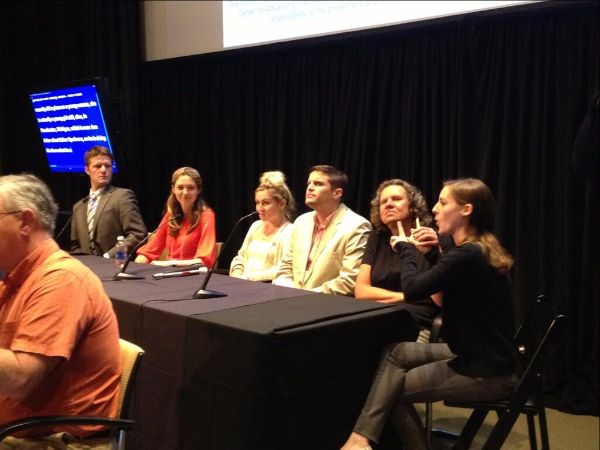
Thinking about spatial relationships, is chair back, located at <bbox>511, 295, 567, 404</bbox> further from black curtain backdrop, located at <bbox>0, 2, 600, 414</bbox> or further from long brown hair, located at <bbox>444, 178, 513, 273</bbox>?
black curtain backdrop, located at <bbox>0, 2, 600, 414</bbox>

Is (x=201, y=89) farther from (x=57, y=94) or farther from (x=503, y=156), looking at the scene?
(x=503, y=156)

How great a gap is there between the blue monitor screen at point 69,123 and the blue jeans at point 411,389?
3.58 metres

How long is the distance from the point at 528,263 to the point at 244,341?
2.24 meters

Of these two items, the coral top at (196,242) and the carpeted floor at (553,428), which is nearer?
the carpeted floor at (553,428)

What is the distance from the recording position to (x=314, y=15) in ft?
14.3

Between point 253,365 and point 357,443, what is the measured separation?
48cm

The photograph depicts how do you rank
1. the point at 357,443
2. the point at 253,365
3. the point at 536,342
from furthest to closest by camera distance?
the point at 536,342 < the point at 357,443 < the point at 253,365

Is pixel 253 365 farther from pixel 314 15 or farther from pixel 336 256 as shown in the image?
pixel 314 15

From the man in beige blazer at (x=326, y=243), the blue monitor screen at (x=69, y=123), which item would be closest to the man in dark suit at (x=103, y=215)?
the blue monitor screen at (x=69, y=123)

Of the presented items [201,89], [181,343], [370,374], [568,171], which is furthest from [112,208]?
[568,171]

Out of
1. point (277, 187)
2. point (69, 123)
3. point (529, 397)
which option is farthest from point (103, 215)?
point (529, 397)

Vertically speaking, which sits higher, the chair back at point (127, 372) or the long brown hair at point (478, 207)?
the long brown hair at point (478, 207)

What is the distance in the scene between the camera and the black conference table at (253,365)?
1898 mm

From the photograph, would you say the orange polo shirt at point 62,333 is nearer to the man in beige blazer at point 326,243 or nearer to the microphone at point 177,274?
the microphone at point 177,274
